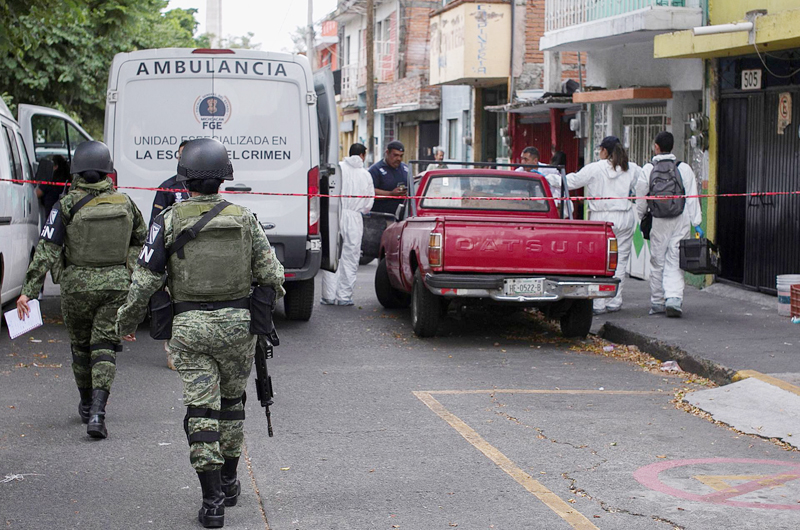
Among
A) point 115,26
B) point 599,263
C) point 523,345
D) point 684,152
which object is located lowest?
point 523,345

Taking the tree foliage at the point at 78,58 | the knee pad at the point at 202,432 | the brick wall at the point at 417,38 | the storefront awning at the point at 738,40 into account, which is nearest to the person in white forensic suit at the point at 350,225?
the storefront awning at the point at 738,40

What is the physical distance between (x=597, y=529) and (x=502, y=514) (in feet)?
1.48

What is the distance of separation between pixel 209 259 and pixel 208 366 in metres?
0.48

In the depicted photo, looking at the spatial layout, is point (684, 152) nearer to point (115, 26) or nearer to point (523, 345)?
point (523, 345)

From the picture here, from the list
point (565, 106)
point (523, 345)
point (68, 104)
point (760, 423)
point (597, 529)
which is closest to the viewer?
point (597, 529)

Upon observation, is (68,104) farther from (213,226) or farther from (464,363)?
(213,226)

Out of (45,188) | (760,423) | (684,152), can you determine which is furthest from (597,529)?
(684,152)

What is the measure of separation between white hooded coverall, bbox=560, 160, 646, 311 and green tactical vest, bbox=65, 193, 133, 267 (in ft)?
20.5

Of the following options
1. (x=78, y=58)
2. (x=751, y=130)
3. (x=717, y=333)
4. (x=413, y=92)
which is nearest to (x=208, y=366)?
(x=717, y=333)

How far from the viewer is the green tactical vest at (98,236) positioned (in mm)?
6816

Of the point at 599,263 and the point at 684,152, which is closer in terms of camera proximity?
the point at 599,263

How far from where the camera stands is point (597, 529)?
495 cm

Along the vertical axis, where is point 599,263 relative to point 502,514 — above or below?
above

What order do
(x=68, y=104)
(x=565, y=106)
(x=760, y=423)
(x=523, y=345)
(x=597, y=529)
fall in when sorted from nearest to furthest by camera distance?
(x=597, y=529) < (x=760, y=423) < (x=523, y=345) < (x=565, y=106) < (x=68, y=104)
